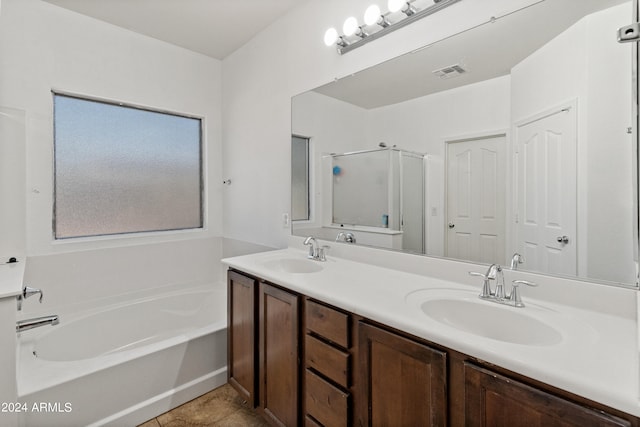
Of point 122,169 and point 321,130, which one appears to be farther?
point 122,169

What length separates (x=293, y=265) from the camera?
1948 mm

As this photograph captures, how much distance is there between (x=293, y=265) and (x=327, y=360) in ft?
2.62

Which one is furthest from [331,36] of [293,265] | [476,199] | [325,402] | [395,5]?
[325,402]

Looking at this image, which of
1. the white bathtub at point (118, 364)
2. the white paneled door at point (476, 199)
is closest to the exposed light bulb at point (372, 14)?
the white paneled door at point (476, 199)

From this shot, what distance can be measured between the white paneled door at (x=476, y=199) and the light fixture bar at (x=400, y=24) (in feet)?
2.08

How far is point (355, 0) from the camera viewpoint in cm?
177

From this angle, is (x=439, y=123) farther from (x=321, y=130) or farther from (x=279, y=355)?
(x=279, y=355)

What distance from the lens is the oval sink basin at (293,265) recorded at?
6.08ft

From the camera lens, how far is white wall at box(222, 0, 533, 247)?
1.54 metres

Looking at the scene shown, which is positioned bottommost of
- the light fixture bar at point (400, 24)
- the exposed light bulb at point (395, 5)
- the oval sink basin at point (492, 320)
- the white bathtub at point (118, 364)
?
the white bathtub at point (118, 364)

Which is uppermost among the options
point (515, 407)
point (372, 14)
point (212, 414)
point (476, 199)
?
point (372, 14)

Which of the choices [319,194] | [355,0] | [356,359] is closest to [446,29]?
[355,0]

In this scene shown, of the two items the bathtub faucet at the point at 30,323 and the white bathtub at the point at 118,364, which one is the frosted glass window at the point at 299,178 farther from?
the bathtub faucet at the point at 30,323

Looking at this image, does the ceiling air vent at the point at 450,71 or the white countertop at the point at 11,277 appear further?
the ceiling air vent at the point at 450,71
